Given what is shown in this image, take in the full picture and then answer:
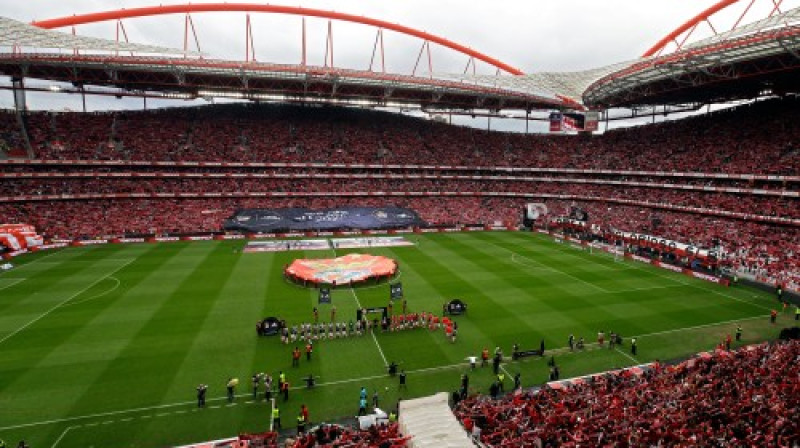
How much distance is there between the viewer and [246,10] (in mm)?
60781

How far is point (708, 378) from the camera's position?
15734mm

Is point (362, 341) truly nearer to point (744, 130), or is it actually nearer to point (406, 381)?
point (406, 381)

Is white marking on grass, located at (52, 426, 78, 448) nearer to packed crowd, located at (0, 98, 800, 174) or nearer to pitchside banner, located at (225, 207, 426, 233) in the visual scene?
pitchside banner, located at (225, 207, 426, 233)

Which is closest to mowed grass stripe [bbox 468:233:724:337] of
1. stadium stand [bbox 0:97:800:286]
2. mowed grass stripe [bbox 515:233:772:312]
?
mowed grass stripe [bbox 515:233:772:312]

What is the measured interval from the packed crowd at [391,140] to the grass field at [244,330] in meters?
21.9

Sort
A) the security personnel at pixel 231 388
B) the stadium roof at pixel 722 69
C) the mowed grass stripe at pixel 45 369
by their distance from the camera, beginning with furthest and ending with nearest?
the stadium roof at pixel 722 69, the security personnel at pixel 231 388, the mowed grass stripe at pixel 45 369

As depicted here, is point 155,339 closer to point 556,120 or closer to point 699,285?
point 699,285

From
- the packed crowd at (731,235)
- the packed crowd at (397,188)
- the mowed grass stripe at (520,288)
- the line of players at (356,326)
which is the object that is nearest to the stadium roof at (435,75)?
the packed crowd at (397,188)

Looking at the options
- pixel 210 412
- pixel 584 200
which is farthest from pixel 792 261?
pixel 210 412

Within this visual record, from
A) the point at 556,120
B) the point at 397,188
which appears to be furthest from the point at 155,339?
the point at 556,120

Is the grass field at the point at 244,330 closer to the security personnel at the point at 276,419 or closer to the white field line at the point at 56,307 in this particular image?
the white field line at the point at 56,307

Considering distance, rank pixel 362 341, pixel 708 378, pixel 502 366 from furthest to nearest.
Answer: pixel 362 341
pixel 502 366
pixel 708 378

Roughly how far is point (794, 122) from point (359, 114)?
60.5 meters

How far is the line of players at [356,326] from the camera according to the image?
2357 cm
